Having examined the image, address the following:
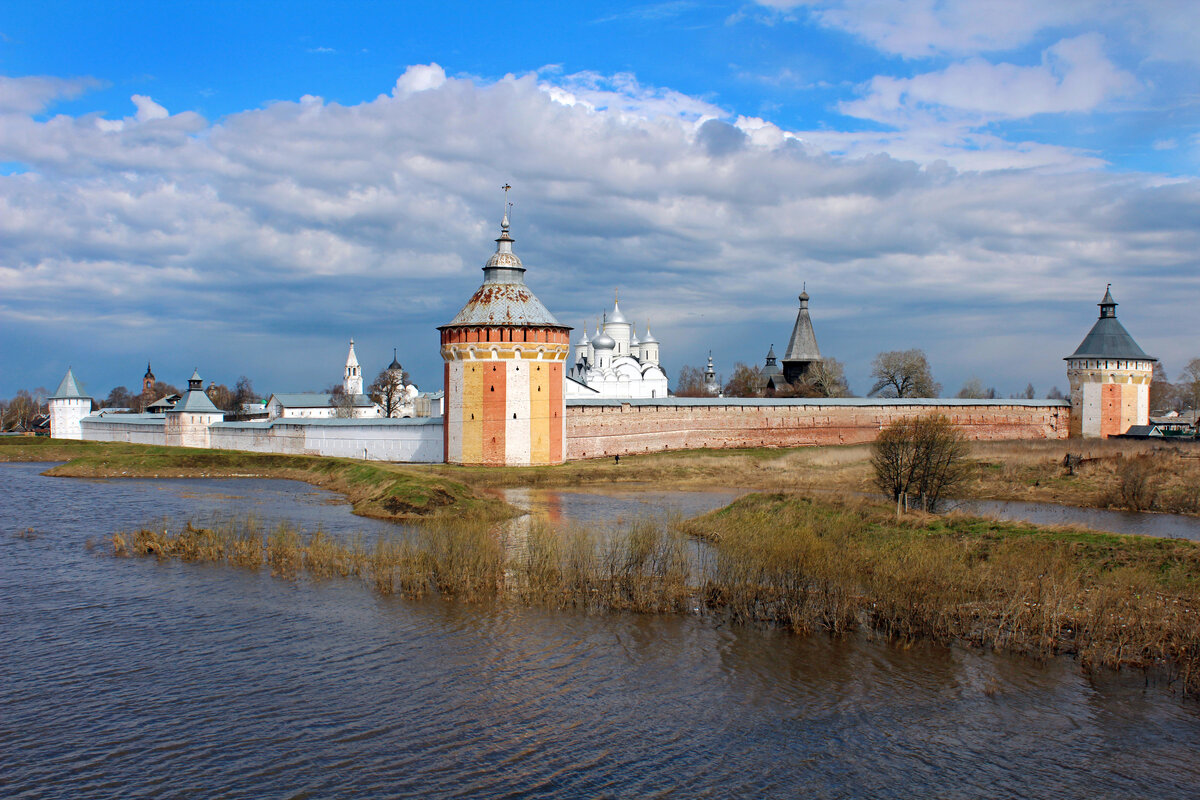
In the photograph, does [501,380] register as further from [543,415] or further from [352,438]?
[352,438]

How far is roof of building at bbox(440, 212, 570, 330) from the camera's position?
24.7 m

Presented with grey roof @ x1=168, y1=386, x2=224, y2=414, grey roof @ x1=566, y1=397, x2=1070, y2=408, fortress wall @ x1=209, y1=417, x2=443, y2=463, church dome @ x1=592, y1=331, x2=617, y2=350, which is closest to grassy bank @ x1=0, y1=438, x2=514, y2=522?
fortress wall @ x1=209, y1=417, x2=443, y2=463

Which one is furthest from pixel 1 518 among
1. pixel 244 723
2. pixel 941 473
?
pixel 941 473

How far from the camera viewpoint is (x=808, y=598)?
29.1ft

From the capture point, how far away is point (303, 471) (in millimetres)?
25922

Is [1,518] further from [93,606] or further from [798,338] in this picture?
[798,338]

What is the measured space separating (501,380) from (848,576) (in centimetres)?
1660

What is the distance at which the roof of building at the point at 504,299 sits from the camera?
24.7 meters

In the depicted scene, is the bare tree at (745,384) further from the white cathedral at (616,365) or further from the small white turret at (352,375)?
the small white turret at (352,375)

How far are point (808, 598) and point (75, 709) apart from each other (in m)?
6.38

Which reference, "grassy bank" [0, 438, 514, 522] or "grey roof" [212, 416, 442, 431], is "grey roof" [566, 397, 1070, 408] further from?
"grassy bank" [0, 438, 514, 522]

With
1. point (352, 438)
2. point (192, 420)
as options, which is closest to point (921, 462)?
point (352, 438)

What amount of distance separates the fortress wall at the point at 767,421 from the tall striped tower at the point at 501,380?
167 cm

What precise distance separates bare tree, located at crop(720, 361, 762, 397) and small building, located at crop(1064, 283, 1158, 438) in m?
19.1
